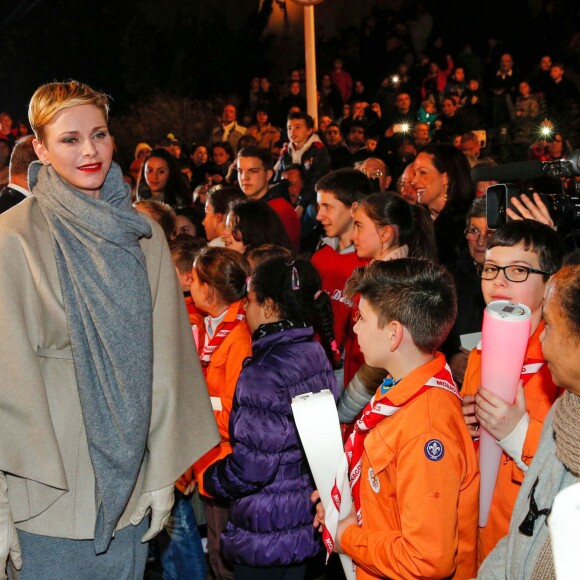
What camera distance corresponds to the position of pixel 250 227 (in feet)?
15.4

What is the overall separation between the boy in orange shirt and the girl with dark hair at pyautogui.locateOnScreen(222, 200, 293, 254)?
6.90 feet

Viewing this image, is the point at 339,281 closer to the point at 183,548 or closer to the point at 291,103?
the point at 183,548

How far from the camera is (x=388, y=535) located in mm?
2262

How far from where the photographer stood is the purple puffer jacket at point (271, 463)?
291cm

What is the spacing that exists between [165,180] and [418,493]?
528cm

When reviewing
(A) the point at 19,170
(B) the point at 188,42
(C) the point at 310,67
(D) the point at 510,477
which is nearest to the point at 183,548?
(D) the point at 510,477

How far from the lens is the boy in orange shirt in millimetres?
2170

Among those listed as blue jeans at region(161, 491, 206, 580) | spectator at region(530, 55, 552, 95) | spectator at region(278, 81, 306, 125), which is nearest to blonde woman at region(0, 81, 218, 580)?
blue jeans at region(161, 491, 206, 580)

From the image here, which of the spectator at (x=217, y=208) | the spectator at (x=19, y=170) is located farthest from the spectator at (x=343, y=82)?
the spectator at (x=19, y=170)

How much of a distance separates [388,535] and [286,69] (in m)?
15.0

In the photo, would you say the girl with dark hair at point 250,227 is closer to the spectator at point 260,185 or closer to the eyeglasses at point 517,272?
the spectator at point 260,185

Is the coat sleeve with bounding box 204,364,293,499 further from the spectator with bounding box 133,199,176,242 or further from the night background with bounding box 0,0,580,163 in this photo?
the night background with bounding box 0,0,580,163

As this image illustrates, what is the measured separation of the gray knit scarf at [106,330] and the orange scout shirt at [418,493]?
2.13ft

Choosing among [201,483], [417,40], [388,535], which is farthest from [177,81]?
[388,535]
